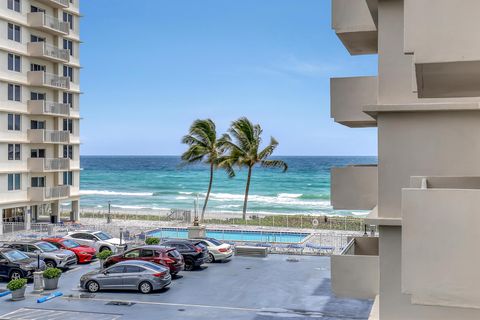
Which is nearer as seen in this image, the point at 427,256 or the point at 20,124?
the point at 427,256

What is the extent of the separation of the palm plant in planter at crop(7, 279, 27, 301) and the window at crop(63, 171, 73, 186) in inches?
1008

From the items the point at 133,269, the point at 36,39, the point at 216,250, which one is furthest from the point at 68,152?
the point at 133,269

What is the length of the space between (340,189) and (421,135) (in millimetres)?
2492

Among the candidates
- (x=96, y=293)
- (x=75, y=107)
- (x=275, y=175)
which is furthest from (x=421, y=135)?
(x=275, y=175)

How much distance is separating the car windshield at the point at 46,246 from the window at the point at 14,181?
13.0 m

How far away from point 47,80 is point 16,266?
70.1 feet

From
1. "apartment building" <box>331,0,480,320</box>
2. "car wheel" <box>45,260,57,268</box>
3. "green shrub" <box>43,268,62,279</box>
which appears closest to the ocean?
"car wheel" <box>45,260,57,268</box>

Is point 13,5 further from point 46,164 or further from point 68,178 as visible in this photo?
point 68,178

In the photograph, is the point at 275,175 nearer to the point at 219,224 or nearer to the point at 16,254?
the point at 219,224

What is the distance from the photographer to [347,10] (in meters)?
12.0

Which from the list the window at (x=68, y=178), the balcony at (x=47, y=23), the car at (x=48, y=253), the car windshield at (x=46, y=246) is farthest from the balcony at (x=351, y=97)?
the window at (x=68, y=178)

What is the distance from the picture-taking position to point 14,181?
4269 cm

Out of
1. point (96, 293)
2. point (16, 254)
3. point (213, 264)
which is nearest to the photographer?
point (96, 293)

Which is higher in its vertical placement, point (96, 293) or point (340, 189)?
point (340, 189)
